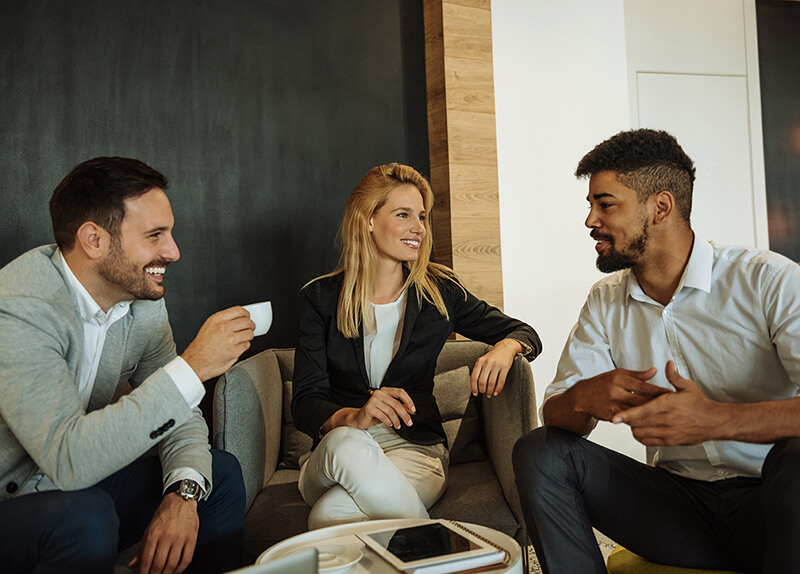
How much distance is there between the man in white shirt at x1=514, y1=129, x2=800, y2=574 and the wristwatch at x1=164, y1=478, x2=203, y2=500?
28.8 inches

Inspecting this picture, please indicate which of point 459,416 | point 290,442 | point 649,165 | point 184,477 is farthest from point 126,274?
point 649,165

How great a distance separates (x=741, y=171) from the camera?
384 centimetres

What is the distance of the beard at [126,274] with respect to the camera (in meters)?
1.52

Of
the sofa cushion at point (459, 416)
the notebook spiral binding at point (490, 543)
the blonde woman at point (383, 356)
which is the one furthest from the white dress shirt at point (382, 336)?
the notebook spiral binding at point (490, 543)

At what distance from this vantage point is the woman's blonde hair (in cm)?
211

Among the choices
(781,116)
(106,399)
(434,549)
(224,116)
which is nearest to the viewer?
(434,549)

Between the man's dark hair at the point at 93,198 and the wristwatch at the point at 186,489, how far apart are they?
59 cm

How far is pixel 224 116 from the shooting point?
2711mm

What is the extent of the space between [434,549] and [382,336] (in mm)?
1018

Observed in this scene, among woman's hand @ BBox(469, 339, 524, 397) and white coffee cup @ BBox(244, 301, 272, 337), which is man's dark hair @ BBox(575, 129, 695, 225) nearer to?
woman's hand @ BBox(469, 339, 524, 397)

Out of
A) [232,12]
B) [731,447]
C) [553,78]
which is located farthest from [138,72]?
[731,447]

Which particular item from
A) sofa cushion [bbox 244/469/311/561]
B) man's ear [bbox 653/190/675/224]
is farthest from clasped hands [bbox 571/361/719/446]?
sofa cushion [bbox 244/469/311/561]

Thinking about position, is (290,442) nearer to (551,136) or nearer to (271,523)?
(271,523)

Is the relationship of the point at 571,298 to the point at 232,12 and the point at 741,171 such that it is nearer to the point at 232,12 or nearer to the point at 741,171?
the point at 741,171
